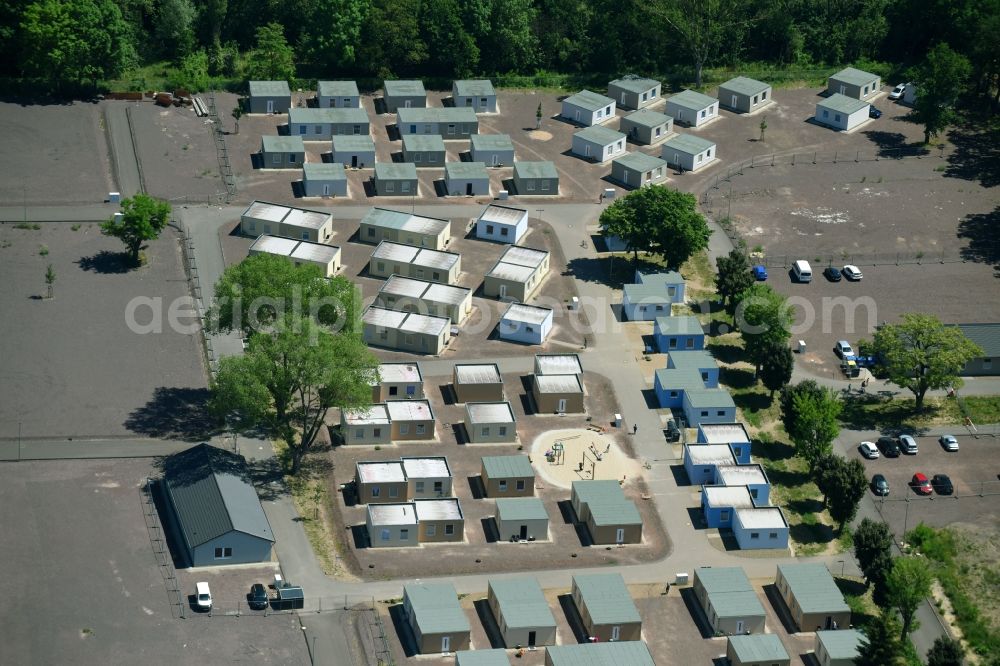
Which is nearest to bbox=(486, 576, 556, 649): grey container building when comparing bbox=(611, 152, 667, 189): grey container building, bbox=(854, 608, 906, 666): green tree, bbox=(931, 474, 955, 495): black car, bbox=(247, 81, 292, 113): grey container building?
bbox=(854, 608, 906, 666): green tree

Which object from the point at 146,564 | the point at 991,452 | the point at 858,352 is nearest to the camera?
the point at 146,564

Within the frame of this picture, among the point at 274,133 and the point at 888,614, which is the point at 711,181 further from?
the point at 888,614

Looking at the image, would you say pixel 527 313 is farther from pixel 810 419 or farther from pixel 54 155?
pixel 54 155

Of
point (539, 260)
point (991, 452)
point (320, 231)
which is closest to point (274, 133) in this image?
point (320, 231)

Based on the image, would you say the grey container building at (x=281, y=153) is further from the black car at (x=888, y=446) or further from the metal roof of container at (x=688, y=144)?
the black car at (x=888, y=446)

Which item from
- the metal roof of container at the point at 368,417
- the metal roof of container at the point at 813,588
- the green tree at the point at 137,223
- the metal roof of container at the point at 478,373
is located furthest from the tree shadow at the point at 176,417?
the metal roof of container at the point at 813,588

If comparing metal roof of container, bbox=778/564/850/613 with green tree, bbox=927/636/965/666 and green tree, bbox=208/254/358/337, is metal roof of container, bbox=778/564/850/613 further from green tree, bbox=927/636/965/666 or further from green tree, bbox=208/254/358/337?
green tree, bbox=208/254/358/337
